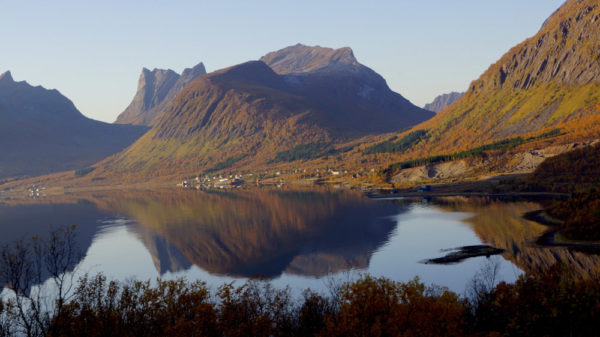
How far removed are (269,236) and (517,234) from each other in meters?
63.8

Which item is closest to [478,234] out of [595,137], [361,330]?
[361,330]

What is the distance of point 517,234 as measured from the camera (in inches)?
4387

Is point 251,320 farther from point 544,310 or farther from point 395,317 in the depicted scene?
point 544,310

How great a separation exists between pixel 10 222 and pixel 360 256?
152654 mm

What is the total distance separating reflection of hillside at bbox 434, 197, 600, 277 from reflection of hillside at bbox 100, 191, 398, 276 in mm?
24923

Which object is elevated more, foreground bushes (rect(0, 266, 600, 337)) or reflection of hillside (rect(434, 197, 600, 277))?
foreground bushes (rect(0, 266, 600, 337))

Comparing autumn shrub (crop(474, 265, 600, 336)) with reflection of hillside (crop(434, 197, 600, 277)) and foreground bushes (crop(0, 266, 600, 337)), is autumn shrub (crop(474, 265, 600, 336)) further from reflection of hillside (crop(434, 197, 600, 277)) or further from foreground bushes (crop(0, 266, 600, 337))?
reflection of hillside (crop(434, 197, 600, 277))

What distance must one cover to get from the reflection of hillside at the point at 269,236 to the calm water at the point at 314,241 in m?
0.27

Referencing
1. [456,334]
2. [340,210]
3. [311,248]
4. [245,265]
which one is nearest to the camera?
[456,334]

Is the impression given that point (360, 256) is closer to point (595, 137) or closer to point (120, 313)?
point (120, 313)

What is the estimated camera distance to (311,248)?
115625 millimetres

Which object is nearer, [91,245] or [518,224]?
[518,224]

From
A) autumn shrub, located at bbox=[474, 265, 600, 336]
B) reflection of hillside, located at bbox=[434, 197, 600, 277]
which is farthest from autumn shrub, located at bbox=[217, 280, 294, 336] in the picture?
reflection of hillside, located at bbox=[434, 197, 600, 277]

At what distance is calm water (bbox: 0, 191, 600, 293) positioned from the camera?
90.3 m
